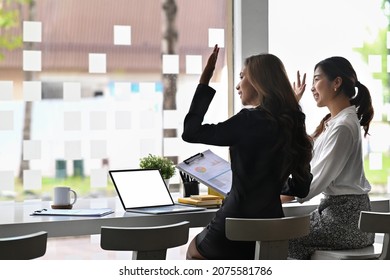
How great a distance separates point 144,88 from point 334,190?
1745 mm

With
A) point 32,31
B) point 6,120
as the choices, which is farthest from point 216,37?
point 6,120

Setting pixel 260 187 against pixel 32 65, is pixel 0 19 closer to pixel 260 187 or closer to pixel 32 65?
pixel 32 65

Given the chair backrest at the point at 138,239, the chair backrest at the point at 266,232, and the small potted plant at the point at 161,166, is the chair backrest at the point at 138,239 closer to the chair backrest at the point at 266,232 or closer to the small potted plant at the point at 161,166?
the chair backrest at the point at 266,232

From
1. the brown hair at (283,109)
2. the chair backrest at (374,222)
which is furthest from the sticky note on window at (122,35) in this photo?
the chair backrest at (374,222)

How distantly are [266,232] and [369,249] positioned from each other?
2.76 ft

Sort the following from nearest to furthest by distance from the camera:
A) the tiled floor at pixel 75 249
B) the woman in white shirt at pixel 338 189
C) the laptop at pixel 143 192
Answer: the laptop at pixel 143 192, the woman in white shirt at pixel 338 189, the tiled floor at pixel 75 249

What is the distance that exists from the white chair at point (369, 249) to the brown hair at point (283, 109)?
376mm

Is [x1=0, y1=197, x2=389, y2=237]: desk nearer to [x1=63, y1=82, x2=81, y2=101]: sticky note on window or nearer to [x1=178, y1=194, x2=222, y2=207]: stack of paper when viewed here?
[x1=178, y1=194, x2=222, y2=207]: stack of paper

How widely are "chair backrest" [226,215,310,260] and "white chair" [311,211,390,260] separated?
40cm

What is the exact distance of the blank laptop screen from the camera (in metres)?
3.48

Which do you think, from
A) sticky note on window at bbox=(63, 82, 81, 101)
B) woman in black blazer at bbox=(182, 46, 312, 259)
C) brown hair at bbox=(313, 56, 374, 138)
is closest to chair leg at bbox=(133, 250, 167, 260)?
woman in black blazer at bbox=(182, 46, 312, 259)

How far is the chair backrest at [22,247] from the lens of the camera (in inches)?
97.9
